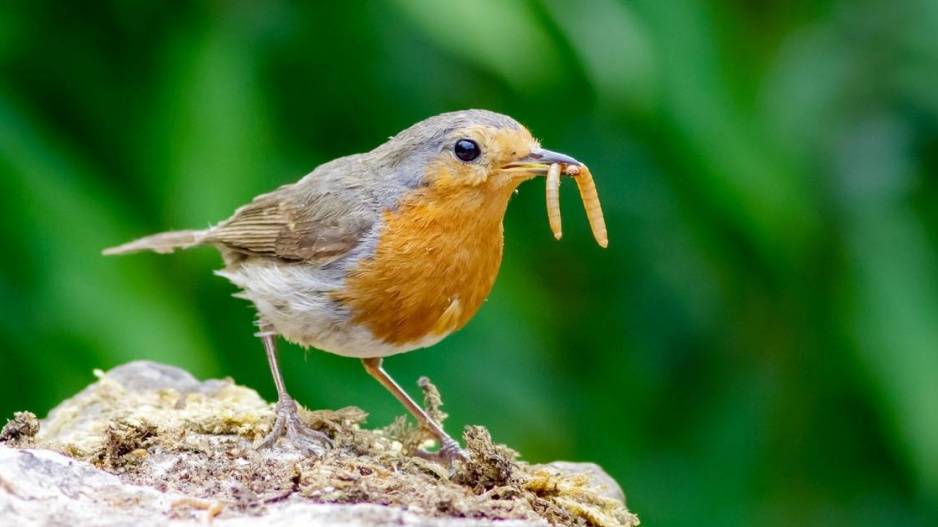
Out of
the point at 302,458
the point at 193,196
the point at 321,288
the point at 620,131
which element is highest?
the point at 620,131

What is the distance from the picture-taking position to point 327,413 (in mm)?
4055

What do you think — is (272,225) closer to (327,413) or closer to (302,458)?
(327,413)

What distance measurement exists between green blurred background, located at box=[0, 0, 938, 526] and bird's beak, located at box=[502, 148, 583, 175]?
2.00 ft

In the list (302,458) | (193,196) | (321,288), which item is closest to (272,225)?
(193,196)

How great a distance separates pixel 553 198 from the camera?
390 centimetres

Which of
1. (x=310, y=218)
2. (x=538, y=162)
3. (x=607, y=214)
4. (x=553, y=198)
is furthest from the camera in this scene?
(x=607, y=214)

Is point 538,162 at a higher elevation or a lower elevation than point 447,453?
higher

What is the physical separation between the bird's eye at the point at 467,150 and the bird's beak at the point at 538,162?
113 mm

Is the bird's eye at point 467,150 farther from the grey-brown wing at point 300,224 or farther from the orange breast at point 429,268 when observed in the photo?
the grey-brown wing at point 300,224

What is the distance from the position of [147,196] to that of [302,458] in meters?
1.87

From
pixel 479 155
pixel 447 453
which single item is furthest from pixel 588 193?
pixel 447 453

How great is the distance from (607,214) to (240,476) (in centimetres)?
277

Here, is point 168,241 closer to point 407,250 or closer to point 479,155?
point 407,250

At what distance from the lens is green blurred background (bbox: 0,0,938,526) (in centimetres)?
457
